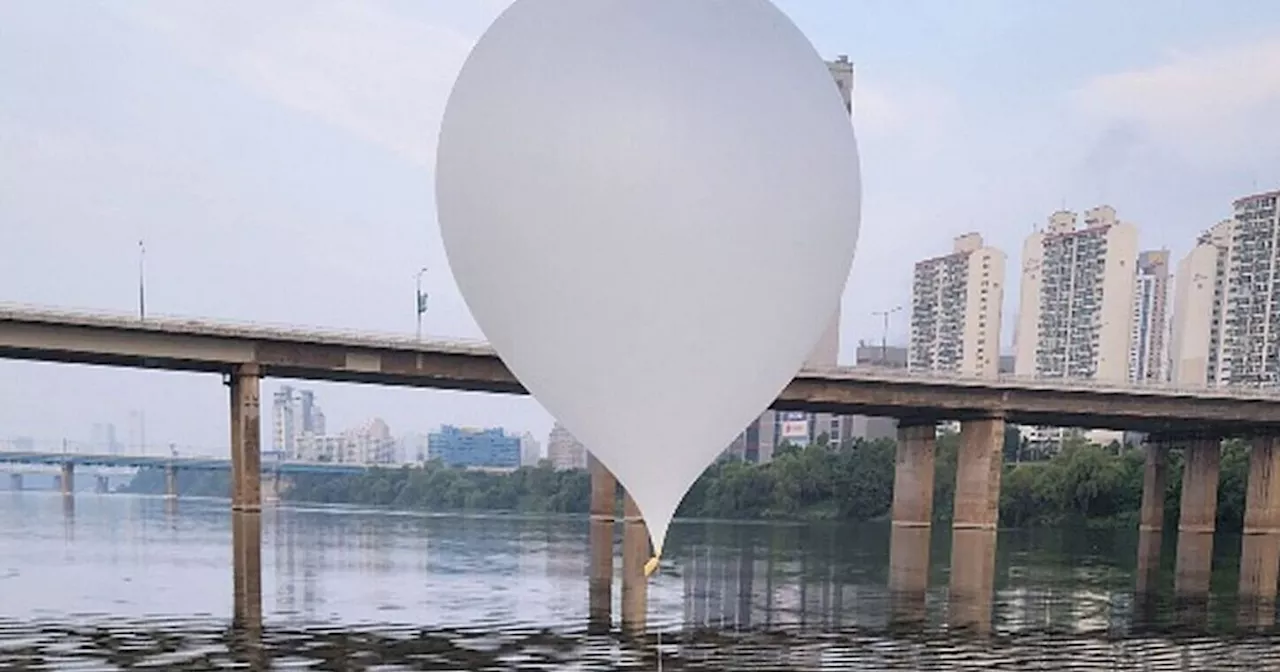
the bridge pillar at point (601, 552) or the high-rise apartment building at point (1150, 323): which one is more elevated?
the high-rise apartment building at point (1150, 323)

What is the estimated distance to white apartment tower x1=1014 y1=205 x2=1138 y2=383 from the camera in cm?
11569

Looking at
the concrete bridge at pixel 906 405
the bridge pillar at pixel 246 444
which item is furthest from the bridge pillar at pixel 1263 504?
the bridge pillar at pixel 246 444

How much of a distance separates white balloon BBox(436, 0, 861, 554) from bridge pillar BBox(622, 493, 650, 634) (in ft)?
3.49

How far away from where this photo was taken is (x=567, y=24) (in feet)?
22.1

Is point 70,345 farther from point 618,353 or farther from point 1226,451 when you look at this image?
point 1226,451

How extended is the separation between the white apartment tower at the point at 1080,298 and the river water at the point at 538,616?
283 ft

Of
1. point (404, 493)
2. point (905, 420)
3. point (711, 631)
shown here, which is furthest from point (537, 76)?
point (404, 493)

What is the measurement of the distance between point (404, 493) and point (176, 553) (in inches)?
3949

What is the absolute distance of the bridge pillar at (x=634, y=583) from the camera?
59.4 ft

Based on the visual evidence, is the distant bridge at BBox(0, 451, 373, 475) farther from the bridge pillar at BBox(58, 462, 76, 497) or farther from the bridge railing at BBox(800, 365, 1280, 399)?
the bridge railing at BBox(800, 365, 1280, 399)

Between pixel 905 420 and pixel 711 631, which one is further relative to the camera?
pixel 905 420

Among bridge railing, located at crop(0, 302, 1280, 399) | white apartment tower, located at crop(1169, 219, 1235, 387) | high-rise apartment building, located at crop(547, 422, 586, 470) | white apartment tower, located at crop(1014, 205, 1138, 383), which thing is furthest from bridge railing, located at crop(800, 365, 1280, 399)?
high-rise apartment building, located at crop(547, 422, 586, 470)

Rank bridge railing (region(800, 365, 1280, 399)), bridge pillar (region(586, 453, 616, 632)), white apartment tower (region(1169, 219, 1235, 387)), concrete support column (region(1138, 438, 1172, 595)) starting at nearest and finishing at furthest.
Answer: bridge pillar (region(586, 453, 616, 632)) < bridge railing (region(800, 365, 1280, 399)) < concrete support column (region(1138, 438, 1172, 595)) < white apartment tower (region(1169, 219, 1235, 387))

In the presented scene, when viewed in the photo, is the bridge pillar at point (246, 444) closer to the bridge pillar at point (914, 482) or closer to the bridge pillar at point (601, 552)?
the bridge pillar at point (601, 552)
